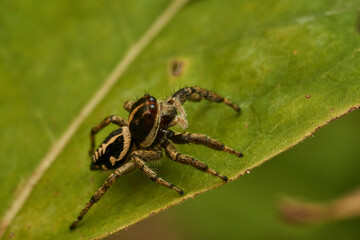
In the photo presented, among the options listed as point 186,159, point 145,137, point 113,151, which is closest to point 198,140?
point 186,159

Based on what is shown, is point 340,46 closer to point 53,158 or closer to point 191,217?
point 53,158

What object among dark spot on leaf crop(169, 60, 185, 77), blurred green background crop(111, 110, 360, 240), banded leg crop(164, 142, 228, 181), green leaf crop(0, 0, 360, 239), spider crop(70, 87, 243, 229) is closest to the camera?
banded leg crop(164, 142, 228, 181)

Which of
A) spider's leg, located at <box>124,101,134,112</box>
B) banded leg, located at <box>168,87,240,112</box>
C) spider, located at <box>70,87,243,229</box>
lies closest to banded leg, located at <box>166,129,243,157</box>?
spider, located at <box>70,87,243,229</box>

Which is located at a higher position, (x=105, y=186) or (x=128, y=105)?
(x=128, y=105)

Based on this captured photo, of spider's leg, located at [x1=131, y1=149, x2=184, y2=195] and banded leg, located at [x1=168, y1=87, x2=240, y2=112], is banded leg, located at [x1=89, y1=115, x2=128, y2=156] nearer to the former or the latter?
spider's leg, located at [x1=131, y1=149, x2=184, y2=195]

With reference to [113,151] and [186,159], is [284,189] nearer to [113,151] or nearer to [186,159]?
[186,159]

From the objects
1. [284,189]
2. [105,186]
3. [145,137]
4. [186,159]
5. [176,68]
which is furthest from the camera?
[284,189]

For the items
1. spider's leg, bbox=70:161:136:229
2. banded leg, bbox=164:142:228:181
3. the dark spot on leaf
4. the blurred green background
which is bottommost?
the blurred green background

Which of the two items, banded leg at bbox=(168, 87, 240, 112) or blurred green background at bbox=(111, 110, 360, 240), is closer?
banded leg at bbox=(168, 87, 240, 112)
